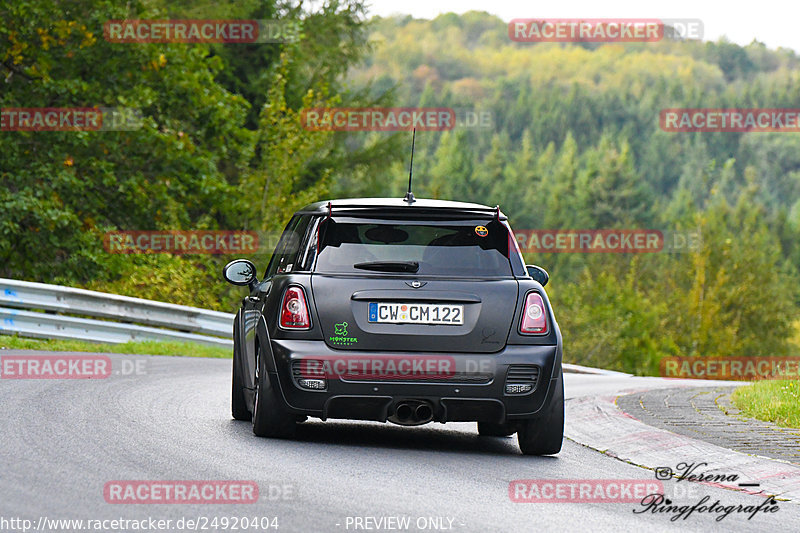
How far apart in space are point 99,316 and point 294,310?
1096 centimetres

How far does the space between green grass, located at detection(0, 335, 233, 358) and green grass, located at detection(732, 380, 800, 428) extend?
8.07 meters

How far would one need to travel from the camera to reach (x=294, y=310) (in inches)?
316

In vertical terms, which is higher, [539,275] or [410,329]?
[539,275]

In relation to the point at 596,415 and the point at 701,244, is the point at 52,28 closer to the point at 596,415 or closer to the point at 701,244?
the point at 596,415

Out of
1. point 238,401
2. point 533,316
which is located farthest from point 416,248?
point 238,401

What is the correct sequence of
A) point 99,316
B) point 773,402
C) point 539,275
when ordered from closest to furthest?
1. point 539,275
2. point 773,402
3. point 99,316

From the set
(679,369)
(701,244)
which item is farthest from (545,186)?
(679,369)

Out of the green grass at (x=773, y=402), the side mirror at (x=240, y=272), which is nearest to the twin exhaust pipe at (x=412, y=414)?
the side mirror at (x=240, y=272)

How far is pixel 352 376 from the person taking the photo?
783 cm

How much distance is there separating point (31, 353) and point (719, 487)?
9.82 metres

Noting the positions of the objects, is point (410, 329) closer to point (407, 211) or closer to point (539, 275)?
point (407, 211)

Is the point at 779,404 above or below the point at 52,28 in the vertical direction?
below

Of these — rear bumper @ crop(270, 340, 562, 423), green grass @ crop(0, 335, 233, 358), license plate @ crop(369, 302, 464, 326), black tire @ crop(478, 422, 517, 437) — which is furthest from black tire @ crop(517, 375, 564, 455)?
green grass @ crop(0, 335, 233, 358)

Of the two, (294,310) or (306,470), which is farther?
(294,310)
